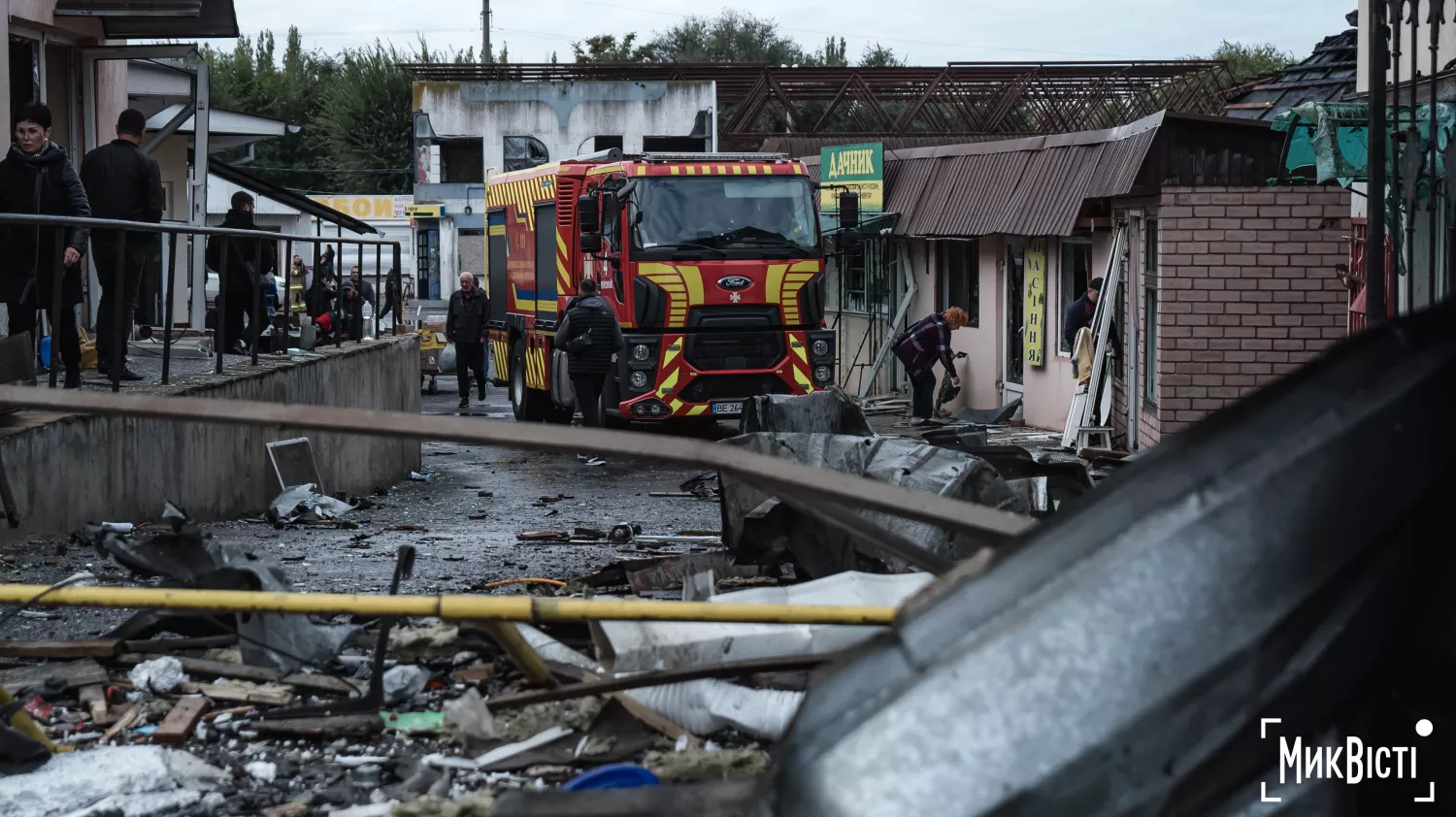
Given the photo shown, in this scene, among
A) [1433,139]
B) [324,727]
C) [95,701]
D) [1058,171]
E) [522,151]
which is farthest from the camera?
[522,151]

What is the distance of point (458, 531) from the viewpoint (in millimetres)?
10094

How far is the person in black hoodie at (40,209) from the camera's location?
8.55 metres

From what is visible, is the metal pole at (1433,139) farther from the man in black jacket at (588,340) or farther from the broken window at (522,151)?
the broken window at (522,151)

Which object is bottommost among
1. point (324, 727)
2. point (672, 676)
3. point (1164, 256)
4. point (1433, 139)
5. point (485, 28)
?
point (324, 727)

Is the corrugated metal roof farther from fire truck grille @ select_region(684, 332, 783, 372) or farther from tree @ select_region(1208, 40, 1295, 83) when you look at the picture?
tree @ select_region(1208, 40, 1295, 83)

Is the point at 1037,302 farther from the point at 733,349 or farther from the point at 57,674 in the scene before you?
the point at 57,674

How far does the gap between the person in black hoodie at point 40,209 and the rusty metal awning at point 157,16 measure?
208 inches

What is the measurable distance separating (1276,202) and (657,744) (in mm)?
11755

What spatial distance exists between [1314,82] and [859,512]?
11727 mm

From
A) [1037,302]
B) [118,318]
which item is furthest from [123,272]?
[1037,302]

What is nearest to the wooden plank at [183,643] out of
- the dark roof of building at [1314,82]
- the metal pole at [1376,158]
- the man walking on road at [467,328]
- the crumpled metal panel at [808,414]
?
the metal pole at [1376,158]

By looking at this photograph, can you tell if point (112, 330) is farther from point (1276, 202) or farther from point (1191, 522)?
point (1276, 202)

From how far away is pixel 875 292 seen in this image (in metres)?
25.8

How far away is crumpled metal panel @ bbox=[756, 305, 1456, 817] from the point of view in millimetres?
1724
